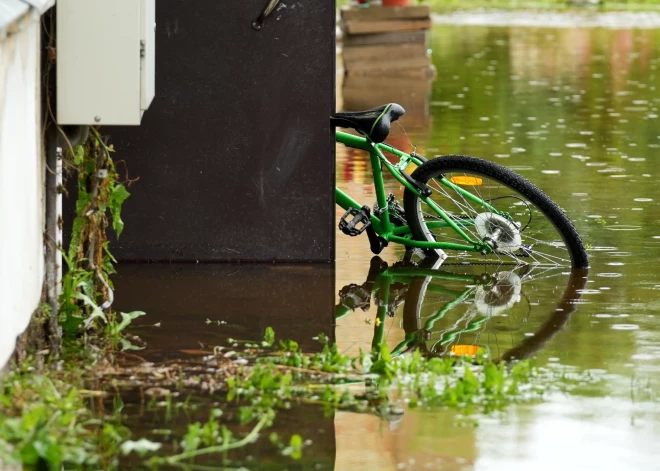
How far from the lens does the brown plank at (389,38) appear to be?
22359 mm

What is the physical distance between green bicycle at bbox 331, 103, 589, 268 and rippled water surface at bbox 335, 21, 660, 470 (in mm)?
191

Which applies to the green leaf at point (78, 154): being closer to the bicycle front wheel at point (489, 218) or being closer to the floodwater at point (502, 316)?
the floodwater at point (502, 316)

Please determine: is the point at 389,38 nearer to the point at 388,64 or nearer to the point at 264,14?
the point at 388,64

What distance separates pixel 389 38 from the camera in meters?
22.5

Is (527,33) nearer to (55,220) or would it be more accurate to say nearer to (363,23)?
(363,23)

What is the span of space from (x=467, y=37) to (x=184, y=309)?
24.1m

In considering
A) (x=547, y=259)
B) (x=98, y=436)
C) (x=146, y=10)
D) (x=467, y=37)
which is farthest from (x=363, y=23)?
(x=98, y=436)

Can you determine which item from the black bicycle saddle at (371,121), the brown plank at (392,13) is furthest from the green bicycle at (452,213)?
the brown plank at (392,13)

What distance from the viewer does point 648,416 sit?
531cm

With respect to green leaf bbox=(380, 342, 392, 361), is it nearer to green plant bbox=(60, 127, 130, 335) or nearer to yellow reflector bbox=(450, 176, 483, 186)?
green plant bbox=(60, 127, 130, 335)

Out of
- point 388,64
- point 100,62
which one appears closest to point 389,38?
point 388,64

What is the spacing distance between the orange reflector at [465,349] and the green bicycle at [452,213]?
142 cm

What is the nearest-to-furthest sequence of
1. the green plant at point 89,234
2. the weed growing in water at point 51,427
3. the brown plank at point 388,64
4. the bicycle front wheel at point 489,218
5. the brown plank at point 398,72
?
the weed growing in water at point 51,427
the green plant at point 89,234
the bicycle front wheel at point 489,218
the brown plank at point 398,72
the brown plank at point 388,64

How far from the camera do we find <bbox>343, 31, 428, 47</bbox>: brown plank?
2236 cm
